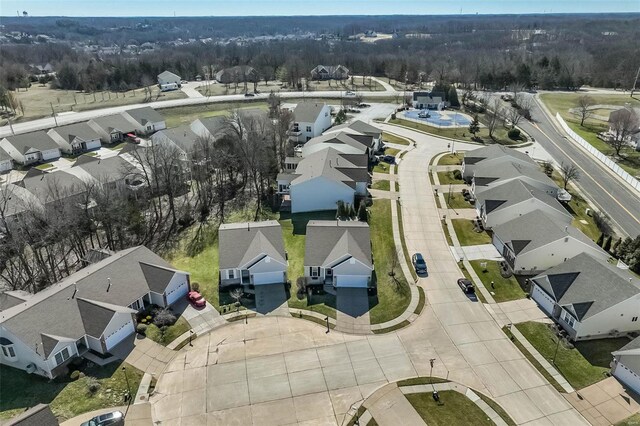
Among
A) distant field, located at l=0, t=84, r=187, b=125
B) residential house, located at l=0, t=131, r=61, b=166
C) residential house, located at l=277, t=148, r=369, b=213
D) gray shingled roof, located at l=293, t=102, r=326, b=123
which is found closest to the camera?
residential house, located at l=277, t=148, r=369, b=213

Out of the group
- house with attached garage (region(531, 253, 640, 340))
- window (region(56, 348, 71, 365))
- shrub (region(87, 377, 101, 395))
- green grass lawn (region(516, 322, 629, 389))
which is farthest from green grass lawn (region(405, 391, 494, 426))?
window (region(56, 348, 71, 365))

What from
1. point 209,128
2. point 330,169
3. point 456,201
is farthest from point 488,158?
point 209,128

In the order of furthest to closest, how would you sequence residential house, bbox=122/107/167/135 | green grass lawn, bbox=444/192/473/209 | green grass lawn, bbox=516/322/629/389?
residential house, bbox=122/107/167/135 → green grass lawn, bbox=444/192/473/209 → green grass lawn, bbox=516/322/629/389

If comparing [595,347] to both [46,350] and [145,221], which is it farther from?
[145,221]

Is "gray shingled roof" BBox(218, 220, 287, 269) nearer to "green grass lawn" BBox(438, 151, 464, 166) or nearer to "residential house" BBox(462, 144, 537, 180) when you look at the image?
"residential house" BBox(462, 144, 537, 180)

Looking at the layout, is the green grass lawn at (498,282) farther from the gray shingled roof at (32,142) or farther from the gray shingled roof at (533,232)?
the gray shingled roof at (32,142)
